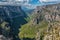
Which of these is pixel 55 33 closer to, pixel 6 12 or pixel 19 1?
pixel 6 12

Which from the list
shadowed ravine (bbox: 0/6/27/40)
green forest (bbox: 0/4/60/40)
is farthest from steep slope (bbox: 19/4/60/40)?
shadowed ravine (bbox: 0/6/27/40)

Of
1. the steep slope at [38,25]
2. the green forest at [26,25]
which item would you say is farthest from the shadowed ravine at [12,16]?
the steep slope at [38,25]

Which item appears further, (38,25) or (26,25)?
(26,25)

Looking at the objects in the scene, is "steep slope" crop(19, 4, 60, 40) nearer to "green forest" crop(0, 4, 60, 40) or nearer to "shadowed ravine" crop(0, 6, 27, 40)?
"green forest" crop(0, 4, 60, 40)

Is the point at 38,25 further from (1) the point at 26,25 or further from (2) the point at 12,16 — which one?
(2) the point at 12,16

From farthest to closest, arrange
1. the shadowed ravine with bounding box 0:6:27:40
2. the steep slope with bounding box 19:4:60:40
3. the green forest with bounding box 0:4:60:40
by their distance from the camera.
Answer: the shadowed ravine with bounding box 0:6:27:40 < the steep slope with bounding box 19:4:60:40 < the green forest with bounding box 0:4:60:40

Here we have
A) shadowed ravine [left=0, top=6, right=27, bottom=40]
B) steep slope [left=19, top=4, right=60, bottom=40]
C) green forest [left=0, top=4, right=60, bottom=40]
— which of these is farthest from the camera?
shadowed ravine [left=0, top=6, right=27, bottom=40]

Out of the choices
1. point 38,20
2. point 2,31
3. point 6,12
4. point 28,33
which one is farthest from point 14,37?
point 6,12

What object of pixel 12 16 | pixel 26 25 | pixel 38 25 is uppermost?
pixel 38 25

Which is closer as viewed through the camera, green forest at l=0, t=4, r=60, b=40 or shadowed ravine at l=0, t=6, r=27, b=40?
green forest at l=0, t=4, r=60, b=40

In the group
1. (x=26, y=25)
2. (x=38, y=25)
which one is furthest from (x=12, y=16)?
(x=38, y=25)

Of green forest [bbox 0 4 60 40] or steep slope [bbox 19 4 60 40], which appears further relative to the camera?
steep slope [bbox 19 4 60 40]
